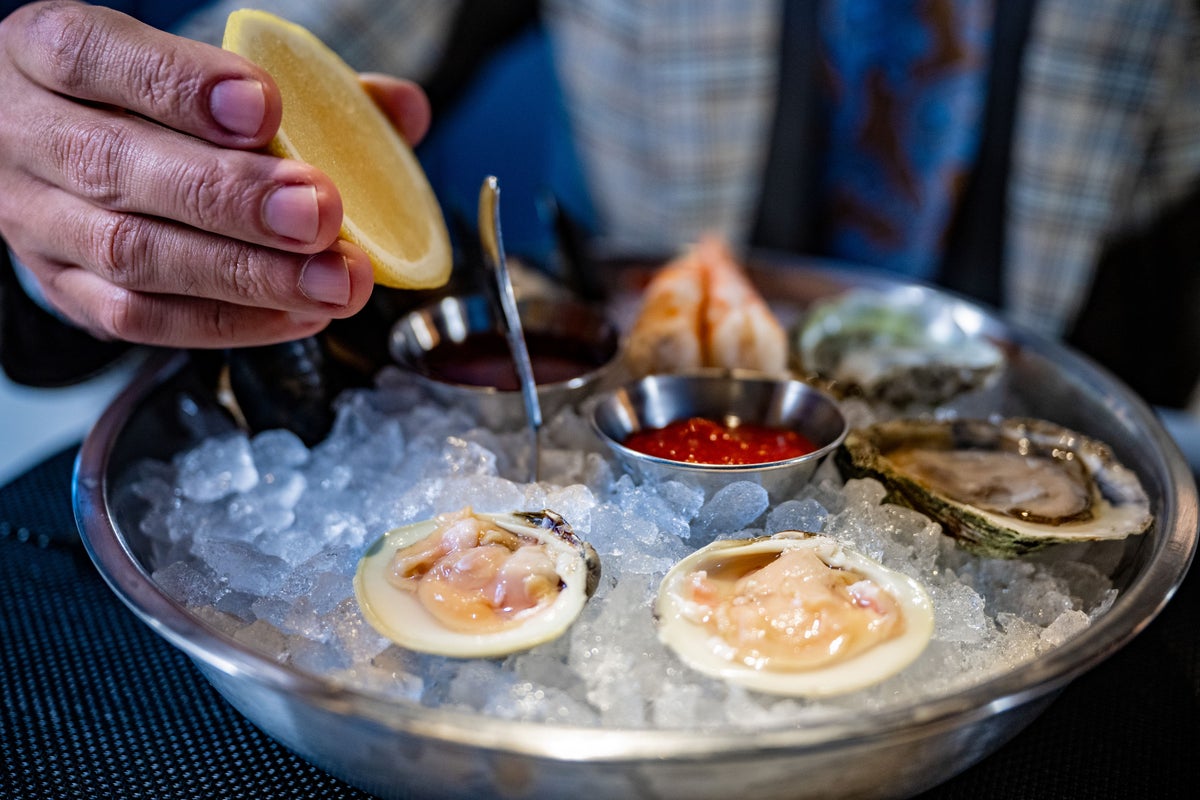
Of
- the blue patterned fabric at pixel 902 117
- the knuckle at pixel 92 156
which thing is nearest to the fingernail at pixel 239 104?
the knuckle at pixel 92 156

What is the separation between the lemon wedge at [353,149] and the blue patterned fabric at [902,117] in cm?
117

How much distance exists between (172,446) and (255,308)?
0.46 metres

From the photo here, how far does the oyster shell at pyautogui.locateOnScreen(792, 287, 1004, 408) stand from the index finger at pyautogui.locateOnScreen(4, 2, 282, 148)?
0.93m

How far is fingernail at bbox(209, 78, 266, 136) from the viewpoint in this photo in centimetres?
83

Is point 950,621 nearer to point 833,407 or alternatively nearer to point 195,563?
point 833,407

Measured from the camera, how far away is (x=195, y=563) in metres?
1.06

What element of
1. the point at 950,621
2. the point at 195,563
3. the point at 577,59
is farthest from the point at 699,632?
the point at 577,59

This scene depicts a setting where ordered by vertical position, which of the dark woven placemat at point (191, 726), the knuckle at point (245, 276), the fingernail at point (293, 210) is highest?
the fingernail at point (293, 210)

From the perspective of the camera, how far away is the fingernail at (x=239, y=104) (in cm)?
83

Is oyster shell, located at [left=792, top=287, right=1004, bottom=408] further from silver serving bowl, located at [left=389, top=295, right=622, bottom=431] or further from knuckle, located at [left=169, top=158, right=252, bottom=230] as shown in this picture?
knuckle, located at [left=169, top=158, right=252, bottom=230]

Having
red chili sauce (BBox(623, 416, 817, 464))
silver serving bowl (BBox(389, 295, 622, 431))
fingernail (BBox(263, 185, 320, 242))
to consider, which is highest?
fingernail (BBox(263, 185, 320, 242))

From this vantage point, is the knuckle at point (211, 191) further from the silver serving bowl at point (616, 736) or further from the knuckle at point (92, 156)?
the silver serving bowl at point (616, 736)

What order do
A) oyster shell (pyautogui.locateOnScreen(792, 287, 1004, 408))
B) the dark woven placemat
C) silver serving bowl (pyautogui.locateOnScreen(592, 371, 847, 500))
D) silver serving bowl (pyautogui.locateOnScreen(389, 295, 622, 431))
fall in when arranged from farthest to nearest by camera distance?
oyster shell (pyautogui.locateOnScreen(792, 287, 1004, 408)) → silver serving bowl (pyautogui.locateOnScreen(389, 295, 622, 431)) → silver serving bowl (pyautogui.locateOnScreen(592, 371, 847, 500)) → the dark woven placemat

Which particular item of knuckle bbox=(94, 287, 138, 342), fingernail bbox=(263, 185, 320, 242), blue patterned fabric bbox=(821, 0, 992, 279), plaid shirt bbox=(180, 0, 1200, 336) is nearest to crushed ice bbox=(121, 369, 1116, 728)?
knuckle bbox=(94, 287, 138, 342)
